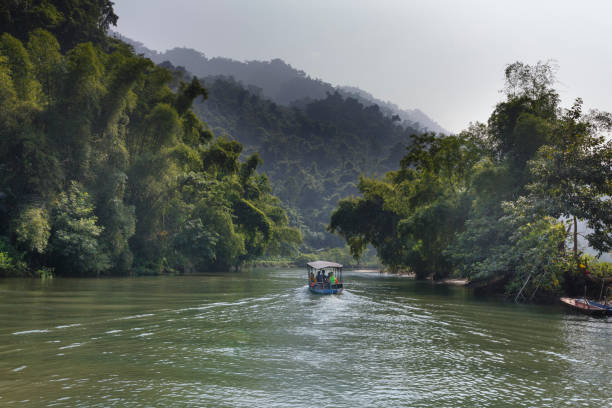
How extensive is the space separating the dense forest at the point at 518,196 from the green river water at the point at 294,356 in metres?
4.00

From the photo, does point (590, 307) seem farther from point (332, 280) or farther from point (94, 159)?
point (94, 159)

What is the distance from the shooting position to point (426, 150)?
40.4 metres

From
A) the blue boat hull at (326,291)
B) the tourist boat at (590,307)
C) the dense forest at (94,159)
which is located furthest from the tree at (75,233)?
the tourist boat at (590,307)

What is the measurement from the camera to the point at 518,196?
26.8 m

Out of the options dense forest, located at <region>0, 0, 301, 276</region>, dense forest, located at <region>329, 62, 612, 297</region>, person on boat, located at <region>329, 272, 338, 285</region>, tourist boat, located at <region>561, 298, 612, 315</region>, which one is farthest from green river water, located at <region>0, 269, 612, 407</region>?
dense forest, located at <region>0, 0, 301, 276</region>

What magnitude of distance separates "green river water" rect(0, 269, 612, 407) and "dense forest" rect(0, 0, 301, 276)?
14.7 meters

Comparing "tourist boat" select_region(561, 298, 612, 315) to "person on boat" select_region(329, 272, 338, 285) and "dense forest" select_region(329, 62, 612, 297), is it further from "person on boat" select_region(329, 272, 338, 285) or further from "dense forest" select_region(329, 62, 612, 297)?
"person on boat" select_region(329, 272, 338, 285)

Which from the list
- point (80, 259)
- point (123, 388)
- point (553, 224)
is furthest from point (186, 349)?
point (80, 259)

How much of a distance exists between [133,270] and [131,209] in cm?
659

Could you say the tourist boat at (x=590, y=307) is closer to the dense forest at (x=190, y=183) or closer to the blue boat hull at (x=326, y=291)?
the dense forest at (x=190, y=183)

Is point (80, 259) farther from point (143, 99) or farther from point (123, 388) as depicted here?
point (123, 388)

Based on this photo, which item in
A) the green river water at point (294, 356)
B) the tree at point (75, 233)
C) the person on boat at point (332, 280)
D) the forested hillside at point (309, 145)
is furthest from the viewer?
the forested hillside at point (309, 145)

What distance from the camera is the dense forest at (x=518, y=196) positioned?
21.1m

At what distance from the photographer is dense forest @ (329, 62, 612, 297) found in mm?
21062
